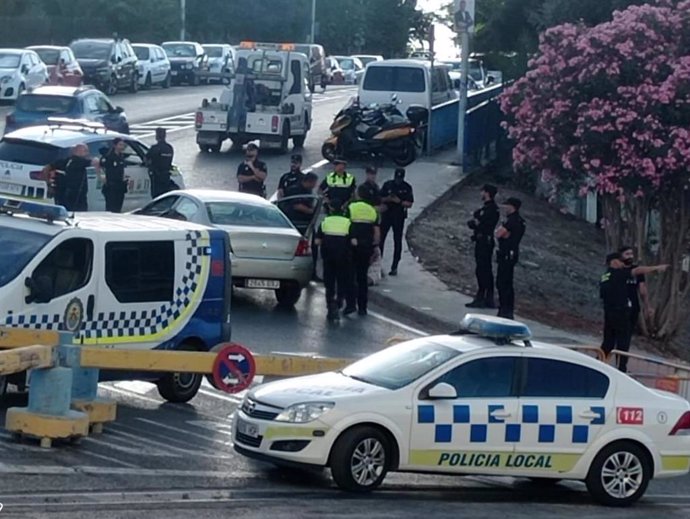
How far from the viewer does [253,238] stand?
2102cm

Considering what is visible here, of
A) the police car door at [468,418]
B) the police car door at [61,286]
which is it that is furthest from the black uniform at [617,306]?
the police car door at [61,286]

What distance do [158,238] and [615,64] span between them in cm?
963

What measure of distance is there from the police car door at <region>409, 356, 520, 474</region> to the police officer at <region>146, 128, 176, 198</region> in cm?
1249

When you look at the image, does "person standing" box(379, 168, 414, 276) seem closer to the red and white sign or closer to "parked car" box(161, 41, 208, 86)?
the red and white sign

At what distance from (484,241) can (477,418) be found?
9.56 metres

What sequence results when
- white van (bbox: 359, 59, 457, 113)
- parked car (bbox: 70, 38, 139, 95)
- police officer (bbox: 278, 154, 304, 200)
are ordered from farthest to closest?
1. parked car (bbox: 70, 38, 139, 95)
2. white van (bbox: 359, 59, 457, 113)
3. police officer (bbox: 278, 154, 304, 200)

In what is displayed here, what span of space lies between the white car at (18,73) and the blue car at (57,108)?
37.9 feet

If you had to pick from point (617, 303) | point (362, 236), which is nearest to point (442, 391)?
point (617, 303)

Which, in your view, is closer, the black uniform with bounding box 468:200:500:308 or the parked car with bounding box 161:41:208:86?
the black uniform with bounding box 468:200:500:308

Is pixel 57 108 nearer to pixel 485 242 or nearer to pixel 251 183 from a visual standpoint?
pixel 251 183

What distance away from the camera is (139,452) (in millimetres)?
13273

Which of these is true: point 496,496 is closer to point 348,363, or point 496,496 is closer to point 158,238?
point 348,363

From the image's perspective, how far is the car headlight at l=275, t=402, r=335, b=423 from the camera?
41.2ft

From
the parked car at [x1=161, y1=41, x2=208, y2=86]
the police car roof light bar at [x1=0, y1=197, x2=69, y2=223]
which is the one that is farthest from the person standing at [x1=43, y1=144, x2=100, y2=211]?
the parked car at [x1=161, y1=41, x2=208, y2=86]
